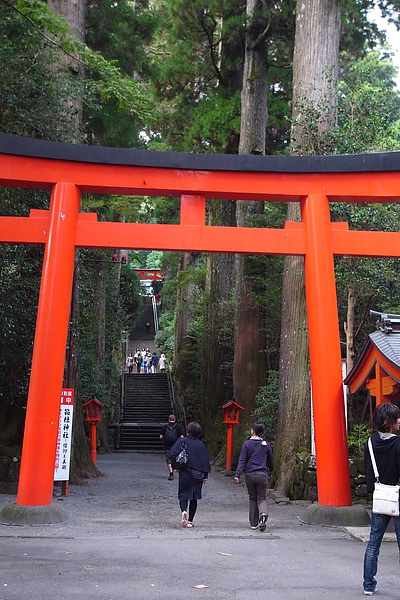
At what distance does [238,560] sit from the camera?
6.06 meters

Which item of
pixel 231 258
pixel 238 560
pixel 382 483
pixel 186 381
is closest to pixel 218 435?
pixel 231 258

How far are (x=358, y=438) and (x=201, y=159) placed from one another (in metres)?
5.66

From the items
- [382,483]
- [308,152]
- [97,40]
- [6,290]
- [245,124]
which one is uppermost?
[97,40]

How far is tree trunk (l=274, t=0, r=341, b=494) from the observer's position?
12102mm

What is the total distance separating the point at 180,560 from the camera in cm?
596

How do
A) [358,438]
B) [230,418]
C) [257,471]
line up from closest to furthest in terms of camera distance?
[257,471] → [358,438] → [230,418]

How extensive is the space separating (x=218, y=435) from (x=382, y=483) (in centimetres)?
1570

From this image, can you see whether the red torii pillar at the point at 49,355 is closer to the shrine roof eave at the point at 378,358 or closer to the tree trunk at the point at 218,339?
the shrine roof eave at the point at 378,358

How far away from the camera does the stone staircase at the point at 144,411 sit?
26.4 meters

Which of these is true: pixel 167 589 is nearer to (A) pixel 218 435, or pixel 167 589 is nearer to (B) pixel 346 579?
(B) pixel 346 579

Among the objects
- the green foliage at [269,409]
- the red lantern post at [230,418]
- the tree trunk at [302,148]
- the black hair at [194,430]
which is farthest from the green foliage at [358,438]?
the red lantern post at [230,418]

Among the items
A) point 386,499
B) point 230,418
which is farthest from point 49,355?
point 230,418

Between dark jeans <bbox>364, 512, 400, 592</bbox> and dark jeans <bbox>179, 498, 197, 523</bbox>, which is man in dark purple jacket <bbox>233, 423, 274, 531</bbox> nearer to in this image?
dark jeans <bbox>179, 498, 197, 523</bbox>

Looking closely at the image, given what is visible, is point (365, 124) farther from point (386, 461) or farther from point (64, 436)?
point (386, 461)
